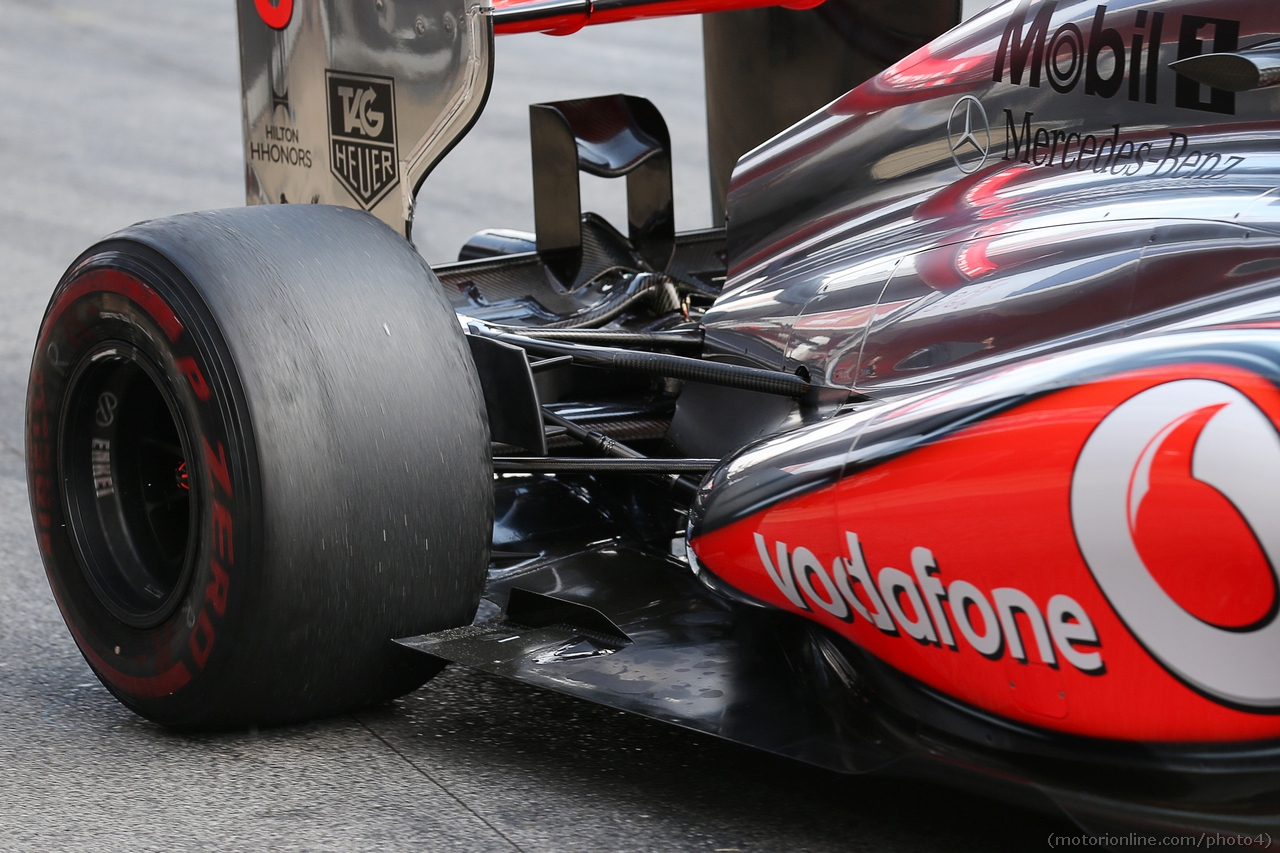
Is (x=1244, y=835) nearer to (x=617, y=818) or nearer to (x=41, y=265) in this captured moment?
(x=617, y=818)

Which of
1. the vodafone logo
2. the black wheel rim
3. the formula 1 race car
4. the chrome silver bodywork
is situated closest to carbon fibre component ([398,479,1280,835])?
the formula 1 race car

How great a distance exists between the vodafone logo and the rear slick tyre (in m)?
1.07

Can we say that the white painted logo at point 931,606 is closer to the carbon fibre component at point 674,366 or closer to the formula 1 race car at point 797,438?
the formula 1 race car at point 797,438

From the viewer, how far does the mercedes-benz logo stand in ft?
8.60

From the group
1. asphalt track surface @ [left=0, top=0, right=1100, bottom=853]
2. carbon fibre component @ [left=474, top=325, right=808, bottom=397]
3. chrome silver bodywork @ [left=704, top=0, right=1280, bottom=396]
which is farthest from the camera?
carbon fibre component @ [left=474, top=325, right=808, bottom=397]

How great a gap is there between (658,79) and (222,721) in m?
9.55

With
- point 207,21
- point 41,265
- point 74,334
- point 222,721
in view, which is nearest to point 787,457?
point 222,721

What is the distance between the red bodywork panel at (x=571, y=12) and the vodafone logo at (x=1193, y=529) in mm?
1615

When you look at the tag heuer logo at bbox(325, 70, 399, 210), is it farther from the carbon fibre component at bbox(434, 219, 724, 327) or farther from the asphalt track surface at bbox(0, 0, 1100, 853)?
the asphalt track surface at bbox(0, 0, 1100, 853)

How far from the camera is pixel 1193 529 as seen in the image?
72.8 inches

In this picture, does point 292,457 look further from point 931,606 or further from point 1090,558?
point 1090,558

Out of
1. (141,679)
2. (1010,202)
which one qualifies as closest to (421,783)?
(141,679)

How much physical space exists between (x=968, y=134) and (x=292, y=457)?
1.16 m

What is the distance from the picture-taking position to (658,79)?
11758 millimetres
